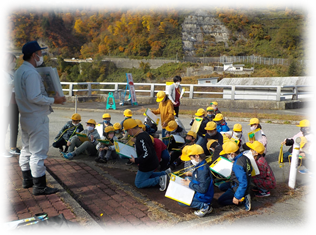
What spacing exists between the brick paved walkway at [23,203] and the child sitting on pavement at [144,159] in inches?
56.3

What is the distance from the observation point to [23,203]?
3.87 metres

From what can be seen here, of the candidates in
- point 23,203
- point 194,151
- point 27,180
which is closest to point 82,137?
point 27,180

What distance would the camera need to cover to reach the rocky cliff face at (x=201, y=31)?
7594 cm

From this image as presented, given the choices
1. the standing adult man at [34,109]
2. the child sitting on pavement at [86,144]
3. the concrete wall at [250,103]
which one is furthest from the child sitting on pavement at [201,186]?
the concrete wall at [250,103]

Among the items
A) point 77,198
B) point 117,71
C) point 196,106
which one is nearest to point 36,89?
point 77,198

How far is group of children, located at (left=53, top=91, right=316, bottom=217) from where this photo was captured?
3982 millimetres

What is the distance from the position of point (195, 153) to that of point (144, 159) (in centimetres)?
109

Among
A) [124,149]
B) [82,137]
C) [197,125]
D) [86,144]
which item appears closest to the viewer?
[124,149]

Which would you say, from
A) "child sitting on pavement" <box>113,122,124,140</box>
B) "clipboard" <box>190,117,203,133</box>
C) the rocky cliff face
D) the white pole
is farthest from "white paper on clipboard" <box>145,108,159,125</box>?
the rocky cliff face

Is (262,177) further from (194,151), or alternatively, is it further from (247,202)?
(194,151)

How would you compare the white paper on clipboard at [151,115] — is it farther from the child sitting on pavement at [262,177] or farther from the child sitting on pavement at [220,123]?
the child sitting on pavement at [262,177]

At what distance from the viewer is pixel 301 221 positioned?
3.85 m

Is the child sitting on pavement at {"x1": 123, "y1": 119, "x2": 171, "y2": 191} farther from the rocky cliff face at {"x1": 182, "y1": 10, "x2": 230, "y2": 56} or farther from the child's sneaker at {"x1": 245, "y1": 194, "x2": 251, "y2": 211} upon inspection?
the rocky cliff face at {"x1": 182, "y1": 10, "x2": 230, "y2": 56}

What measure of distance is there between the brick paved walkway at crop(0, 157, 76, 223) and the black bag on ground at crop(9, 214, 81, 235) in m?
0.29
